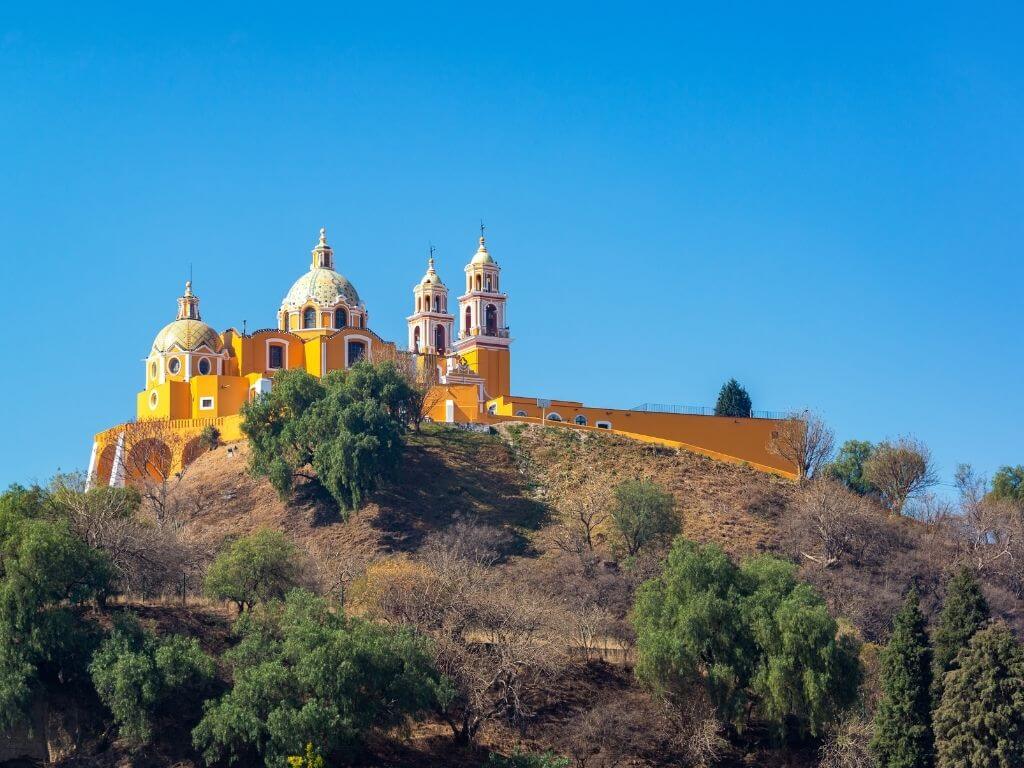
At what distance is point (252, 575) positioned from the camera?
144 feet

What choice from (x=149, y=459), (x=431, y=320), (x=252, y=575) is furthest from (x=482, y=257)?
(x=252, y=575)

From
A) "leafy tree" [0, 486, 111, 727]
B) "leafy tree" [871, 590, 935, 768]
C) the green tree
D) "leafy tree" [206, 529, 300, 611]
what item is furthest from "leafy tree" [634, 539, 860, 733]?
"leafy tree" [0, 486, 111, 727]

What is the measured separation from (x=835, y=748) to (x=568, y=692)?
654 centimetres

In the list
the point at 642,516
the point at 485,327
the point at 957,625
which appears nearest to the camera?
the point at 957,625

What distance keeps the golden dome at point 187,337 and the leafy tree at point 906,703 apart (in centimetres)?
3510

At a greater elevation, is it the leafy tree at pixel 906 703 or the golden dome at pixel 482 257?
the golden dome at pixel 482 257

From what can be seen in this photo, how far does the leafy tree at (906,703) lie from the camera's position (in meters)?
38.7

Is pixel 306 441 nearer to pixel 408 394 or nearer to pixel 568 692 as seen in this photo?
pixel 408 394

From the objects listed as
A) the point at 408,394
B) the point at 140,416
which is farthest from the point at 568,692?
the point at 140,416

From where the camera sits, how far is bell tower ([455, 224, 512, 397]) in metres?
71.4

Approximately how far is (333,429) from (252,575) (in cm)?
1363

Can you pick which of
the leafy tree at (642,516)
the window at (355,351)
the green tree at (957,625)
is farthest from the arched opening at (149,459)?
the green tree at (957,625)

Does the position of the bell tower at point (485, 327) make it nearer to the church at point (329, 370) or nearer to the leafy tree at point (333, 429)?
the church at point (329, 370)

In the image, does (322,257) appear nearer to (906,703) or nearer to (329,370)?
(329,370)
